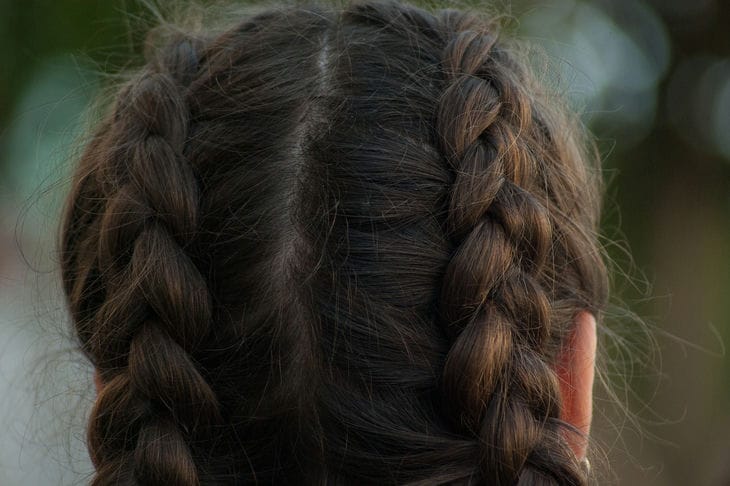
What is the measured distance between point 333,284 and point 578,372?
1.41 ft

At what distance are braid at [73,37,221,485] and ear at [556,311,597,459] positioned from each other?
0.52 metres

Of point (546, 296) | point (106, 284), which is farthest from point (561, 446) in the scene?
point (106, 284)

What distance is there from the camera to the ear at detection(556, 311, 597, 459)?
1.31 m

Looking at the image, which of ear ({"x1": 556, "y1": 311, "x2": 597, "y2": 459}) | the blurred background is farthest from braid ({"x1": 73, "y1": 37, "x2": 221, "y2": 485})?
the blurred background

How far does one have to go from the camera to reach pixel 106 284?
1243mm

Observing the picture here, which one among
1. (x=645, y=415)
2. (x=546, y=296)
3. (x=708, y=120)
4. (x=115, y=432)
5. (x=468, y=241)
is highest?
(x=468, y=241)

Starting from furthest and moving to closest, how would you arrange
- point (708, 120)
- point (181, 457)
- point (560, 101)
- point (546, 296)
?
1. point (708, 120)
2. point (560, 101)
3. point (546, 296)
4. point (181, 457)

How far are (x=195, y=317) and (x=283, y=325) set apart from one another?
0.12 meters

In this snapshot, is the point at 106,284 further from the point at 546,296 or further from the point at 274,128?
the point at 546,296

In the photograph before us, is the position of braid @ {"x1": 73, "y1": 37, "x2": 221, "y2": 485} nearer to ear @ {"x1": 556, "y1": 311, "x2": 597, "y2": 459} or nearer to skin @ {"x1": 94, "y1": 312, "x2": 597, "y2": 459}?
skin @ {"x1": 94, "y1": 312, "x2": 597, "y2": 459}

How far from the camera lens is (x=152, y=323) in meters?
1.17

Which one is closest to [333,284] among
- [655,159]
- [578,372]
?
[578,372]

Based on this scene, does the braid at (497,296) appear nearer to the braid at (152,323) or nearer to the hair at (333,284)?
the hair at (333,284)

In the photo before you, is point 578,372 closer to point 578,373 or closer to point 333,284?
point 578,373
